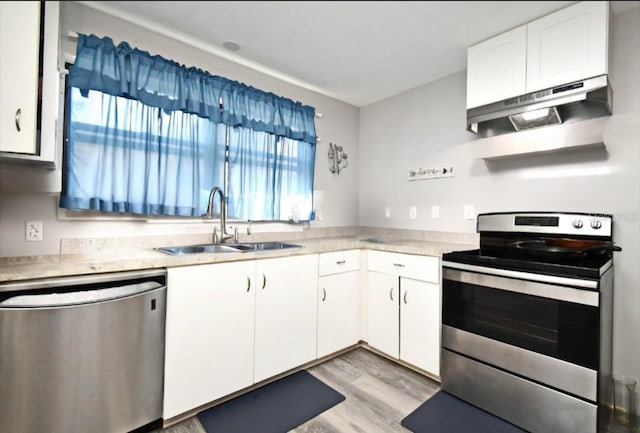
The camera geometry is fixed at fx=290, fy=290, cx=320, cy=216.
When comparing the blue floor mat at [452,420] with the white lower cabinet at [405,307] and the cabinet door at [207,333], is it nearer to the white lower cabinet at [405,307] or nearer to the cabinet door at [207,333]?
the white lower cabinet at [405,307]

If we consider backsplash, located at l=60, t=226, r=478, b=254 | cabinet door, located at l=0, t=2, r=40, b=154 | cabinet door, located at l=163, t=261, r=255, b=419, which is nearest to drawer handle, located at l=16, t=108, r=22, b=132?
cabinet door, located at l=0, t=2, r=40, b=154

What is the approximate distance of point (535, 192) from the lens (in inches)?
74.4

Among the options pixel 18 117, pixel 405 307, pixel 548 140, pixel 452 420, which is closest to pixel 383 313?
pixel 405 307

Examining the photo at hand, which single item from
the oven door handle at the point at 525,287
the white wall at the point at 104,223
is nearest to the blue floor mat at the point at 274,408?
the oven door handle at the point at 525,287

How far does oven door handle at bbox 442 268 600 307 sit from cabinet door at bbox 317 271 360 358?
2.32 ft

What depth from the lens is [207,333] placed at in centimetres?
151

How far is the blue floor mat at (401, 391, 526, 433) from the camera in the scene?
144cm

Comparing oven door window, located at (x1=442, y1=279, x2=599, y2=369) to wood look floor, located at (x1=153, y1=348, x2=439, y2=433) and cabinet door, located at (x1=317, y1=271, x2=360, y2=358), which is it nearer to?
wood look floor, located at (x1=153, y1=348, x2=439, y2=433)

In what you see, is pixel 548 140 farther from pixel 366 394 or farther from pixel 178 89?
pixel 178 89

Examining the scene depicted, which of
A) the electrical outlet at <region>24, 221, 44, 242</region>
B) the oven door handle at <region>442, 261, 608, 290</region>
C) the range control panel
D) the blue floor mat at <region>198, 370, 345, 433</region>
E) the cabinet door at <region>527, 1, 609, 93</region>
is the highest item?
the cabinet door at <region>527, 1, 609, 93</region>

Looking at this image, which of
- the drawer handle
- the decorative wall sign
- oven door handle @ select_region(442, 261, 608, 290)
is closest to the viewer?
the drawer handle

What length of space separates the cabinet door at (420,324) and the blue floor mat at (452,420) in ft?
0.70

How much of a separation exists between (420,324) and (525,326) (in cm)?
60

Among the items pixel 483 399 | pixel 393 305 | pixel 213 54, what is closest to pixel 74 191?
pixel 213 54
